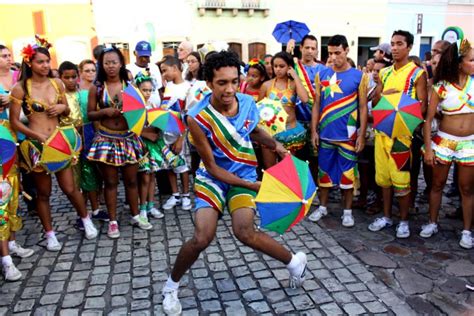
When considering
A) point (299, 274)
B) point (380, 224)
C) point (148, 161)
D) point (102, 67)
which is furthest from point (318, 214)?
point (102, 67)

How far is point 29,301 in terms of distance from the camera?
3.40 metres

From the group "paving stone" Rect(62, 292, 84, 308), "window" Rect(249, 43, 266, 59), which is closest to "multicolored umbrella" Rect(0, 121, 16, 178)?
"paving stone" Rect(62, 292, 84, 308)

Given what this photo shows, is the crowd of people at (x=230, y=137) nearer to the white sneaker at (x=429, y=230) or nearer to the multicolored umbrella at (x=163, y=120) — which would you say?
the white sneaker at (x=429, y=230)

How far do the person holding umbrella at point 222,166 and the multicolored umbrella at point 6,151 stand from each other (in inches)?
62.3

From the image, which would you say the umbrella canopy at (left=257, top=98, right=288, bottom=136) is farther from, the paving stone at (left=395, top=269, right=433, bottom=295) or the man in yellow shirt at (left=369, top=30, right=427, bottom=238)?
the paving stone at (left=395, top=269, right=433, bottom=295)

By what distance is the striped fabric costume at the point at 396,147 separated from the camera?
4.20 metres

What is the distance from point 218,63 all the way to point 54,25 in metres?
16.9

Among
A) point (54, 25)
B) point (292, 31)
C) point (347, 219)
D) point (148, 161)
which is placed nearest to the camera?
point (347, 219)

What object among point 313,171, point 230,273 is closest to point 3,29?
point 313,171

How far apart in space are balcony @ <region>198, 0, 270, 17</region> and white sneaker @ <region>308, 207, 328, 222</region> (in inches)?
639

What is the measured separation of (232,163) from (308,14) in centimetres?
1905

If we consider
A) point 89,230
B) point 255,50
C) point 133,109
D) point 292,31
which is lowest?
point 89,230

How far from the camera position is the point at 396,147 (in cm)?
428

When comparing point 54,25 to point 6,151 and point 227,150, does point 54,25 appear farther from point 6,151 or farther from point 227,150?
point 227,150
